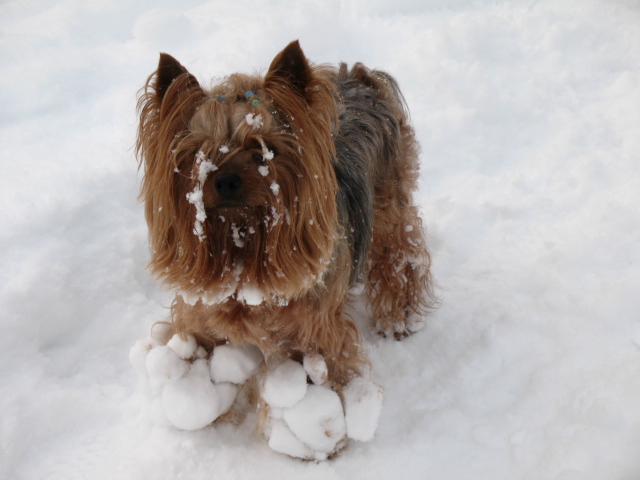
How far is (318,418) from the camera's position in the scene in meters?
2.51

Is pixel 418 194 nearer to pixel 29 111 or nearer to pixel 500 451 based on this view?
pixel 500 451

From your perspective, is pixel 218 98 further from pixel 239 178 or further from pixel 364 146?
pixel 364 146

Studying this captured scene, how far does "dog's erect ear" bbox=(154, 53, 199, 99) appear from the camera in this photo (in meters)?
2.06

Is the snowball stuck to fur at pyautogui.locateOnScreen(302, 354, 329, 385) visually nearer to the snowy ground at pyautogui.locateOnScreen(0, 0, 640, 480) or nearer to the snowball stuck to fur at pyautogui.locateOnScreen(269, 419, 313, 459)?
the snowball stuck to fur at pyautogui.locateOnScreen(269, 419, 313, 459)

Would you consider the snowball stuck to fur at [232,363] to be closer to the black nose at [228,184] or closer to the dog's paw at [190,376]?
the dog's paw at [190,376]

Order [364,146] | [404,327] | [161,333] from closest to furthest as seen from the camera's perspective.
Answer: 1. [161,333]
2. [364,146]
3. [404,327]

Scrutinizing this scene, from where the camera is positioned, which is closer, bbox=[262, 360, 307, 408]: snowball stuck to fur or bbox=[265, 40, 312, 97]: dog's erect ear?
bbox=[265, 40, 312, 97]: dog's erect ear

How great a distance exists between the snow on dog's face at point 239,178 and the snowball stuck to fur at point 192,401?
0.60 meters

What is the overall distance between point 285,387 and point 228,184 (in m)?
1.11

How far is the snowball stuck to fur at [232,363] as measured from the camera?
262cm

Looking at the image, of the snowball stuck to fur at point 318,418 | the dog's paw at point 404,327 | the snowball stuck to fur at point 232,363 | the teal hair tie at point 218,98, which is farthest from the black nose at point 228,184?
the dog's paw at point 404,327

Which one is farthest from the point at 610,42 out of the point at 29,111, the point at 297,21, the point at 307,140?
the point at 29,111

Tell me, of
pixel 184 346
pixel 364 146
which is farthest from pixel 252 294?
pixel 364 146

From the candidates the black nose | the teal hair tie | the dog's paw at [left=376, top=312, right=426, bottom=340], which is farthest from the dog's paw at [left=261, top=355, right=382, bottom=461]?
the teal hair tie
